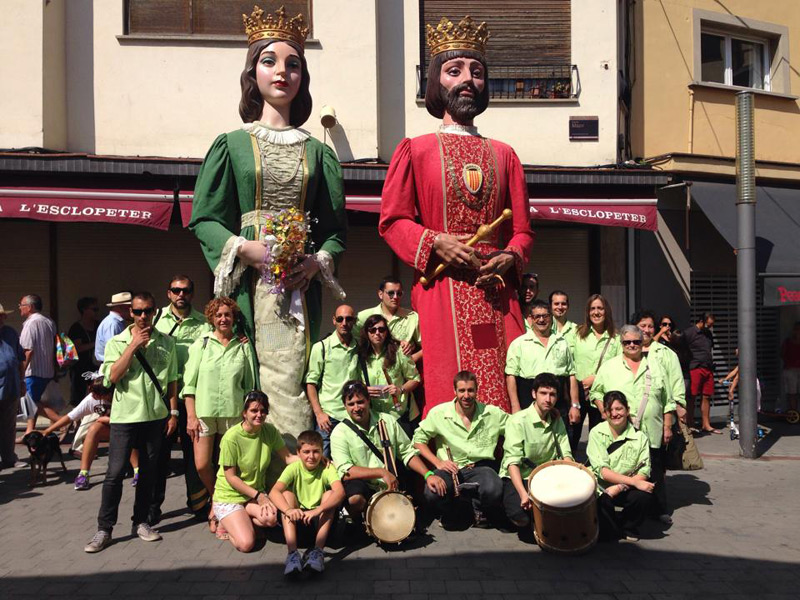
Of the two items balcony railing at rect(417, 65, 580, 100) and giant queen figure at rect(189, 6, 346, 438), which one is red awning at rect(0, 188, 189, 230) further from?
balcony railing at rect(417, 65, 580, 100)

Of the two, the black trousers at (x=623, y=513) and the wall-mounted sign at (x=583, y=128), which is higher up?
the wall-mounted sign at (x=583, y=128)

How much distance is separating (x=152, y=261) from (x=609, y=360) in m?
6.13

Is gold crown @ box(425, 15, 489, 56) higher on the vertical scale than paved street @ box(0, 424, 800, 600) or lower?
higher

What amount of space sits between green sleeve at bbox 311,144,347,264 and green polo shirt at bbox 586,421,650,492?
7.20 ft

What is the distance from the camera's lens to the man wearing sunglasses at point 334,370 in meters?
5.71

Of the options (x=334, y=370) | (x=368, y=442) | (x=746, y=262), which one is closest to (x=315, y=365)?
(x=334, y=370)

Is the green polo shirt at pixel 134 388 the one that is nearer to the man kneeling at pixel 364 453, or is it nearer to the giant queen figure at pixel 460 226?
the man kneeling at pixel 364 453

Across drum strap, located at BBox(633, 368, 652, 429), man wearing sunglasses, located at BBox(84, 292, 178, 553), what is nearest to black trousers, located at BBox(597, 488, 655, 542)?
drum strap, located at BBox(633, 368, 652, 429)

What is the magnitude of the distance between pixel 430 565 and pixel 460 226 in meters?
2.27

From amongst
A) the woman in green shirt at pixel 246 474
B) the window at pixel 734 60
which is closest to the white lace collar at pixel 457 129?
the woman in green shirt at pixel 246 474

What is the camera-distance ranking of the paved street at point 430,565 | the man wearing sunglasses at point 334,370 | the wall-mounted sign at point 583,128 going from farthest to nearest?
1. the wall-mounted sign at point 583,128
2. the man wearing sunglasses at point 334,370
3. the paved street at point 430,565

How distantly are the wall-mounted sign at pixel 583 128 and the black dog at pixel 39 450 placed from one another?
710 cm

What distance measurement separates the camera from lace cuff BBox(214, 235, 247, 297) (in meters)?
5.30

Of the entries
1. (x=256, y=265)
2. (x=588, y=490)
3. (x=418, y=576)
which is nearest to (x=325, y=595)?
(x=418, y=576)
